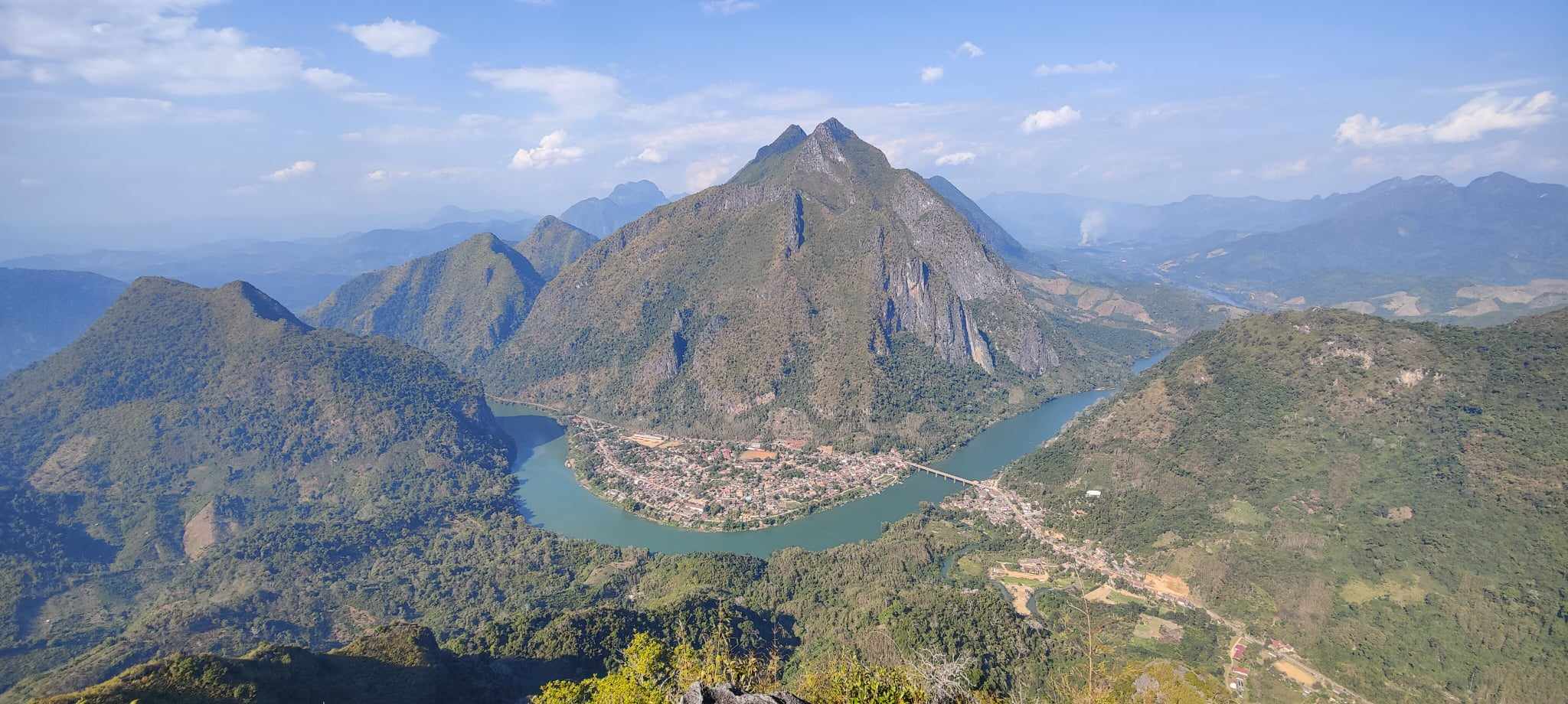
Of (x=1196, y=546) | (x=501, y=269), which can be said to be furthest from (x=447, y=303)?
(x=1196, y=546)

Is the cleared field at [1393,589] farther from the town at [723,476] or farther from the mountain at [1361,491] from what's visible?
the town at [723,476]

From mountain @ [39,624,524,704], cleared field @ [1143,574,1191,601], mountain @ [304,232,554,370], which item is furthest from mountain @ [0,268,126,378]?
cleared field @ [1143,574,1191,601]

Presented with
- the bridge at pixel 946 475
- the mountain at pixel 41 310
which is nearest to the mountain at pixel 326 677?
the bridge at pixel 946 475

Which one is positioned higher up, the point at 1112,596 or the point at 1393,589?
the point at 1393,589

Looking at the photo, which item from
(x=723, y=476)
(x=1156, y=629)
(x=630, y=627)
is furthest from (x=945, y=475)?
(x=630, y=627)

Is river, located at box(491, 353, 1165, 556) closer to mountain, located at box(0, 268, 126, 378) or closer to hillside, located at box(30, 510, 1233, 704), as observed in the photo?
hillside, located at box(30, 510, 1233, 704)

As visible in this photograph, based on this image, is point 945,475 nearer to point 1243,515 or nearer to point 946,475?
point 946,475

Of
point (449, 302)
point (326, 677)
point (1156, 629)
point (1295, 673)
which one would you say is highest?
point (449, 302)
